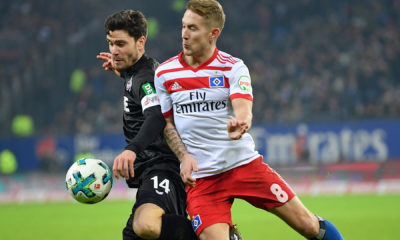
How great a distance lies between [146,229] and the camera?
14.8 feet

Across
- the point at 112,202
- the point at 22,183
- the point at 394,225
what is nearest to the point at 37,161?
the point at 22,183

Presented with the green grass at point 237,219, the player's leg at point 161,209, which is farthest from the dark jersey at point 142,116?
the green grass at point 237,219

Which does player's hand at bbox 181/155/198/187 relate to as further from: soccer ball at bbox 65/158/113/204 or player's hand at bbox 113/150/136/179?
soccer ball at bbox 65/158/113/204

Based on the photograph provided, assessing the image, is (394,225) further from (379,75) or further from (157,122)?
(379,75)

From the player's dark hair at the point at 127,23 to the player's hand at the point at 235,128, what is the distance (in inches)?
59.9

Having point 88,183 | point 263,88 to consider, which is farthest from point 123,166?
point 263,88

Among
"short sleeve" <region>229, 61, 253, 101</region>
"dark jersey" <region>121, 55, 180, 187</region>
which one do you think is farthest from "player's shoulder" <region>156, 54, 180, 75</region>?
"short sleeve" <region>229, 61, 253, 101</region>

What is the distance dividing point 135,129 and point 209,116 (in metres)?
0.76

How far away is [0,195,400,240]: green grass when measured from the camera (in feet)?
28.6

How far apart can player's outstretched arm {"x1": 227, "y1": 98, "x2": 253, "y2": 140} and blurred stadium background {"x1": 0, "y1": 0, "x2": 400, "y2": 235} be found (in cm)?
1099

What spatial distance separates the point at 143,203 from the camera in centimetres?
473

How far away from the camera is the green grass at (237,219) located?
8727 millimetres

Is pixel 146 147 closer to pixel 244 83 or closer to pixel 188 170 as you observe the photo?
pixel 188 170

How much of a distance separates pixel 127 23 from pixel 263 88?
15225 millimetres
